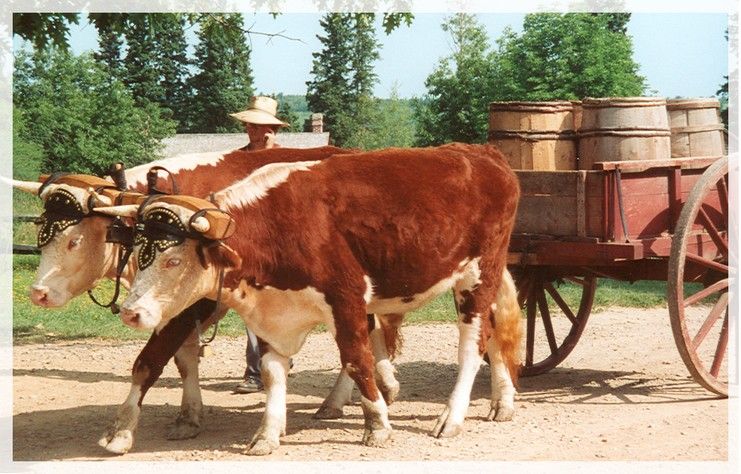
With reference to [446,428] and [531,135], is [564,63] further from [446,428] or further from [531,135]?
[446,428]

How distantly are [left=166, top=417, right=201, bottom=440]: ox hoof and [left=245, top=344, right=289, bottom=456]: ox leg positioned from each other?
27.1 inches

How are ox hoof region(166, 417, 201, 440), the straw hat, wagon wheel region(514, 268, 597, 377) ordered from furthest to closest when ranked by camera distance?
wagon wheel region(514, 268, 597, 377) < the straw hat < ox hoof region(166, 417, 201, 440)

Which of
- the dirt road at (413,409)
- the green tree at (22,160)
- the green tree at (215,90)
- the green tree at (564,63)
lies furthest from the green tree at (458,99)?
the dirt road at (413,409)

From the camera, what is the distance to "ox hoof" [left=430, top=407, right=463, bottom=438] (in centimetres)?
701

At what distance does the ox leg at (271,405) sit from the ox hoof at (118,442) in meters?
0.75

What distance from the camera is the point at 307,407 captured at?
8.34 metres

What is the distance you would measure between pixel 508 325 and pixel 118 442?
9.62 feet

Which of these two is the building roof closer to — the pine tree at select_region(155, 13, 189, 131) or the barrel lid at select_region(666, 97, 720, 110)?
the pine tree at select_region(155, 13, 189, 131)

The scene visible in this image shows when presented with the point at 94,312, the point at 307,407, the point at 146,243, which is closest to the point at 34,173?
the point at 94,312

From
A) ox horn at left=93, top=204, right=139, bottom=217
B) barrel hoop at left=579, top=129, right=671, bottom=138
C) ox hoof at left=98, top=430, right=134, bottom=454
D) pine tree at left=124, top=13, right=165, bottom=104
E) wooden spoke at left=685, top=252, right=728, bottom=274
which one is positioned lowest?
ox hoof at left=98, top=430, right=134, bottom=454

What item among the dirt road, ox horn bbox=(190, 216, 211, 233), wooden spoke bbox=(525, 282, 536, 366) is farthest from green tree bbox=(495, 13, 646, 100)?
ox horn bbox=(190, 216, 211, 233)

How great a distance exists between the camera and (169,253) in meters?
6.18

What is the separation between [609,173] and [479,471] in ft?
8.83

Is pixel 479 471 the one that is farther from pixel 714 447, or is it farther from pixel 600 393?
pixel 600 393
